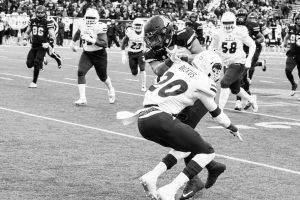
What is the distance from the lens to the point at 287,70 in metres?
15.9

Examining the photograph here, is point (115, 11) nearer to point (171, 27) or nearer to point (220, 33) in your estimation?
point (220, 33)

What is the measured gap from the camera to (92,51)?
516 inches

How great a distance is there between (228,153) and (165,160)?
275cm

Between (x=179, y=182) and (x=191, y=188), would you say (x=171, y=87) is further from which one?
(x=191, y=188)

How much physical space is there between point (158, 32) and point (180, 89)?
2.19 feet

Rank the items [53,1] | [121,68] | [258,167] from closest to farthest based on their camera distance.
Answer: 1. [258,167]
2. [121,68]
3. [53,1]

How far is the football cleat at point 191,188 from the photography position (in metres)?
5.92

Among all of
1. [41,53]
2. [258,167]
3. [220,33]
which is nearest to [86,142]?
[258,167]

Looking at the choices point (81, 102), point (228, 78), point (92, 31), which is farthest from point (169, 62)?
point (92, 31)

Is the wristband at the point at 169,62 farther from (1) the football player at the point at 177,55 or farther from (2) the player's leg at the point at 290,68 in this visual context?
(2) the player's leg at the point at 290,68

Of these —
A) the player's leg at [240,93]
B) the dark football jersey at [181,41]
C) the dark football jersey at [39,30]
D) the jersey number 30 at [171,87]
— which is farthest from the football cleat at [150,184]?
the dark football jersey at [39,30]

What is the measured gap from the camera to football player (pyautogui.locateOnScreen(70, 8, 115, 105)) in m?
12.9

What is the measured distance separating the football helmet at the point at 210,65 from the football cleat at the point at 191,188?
88cm

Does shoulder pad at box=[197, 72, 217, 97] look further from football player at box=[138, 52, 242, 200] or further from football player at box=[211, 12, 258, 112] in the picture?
football player at box=[211, 12, 258, 112]
